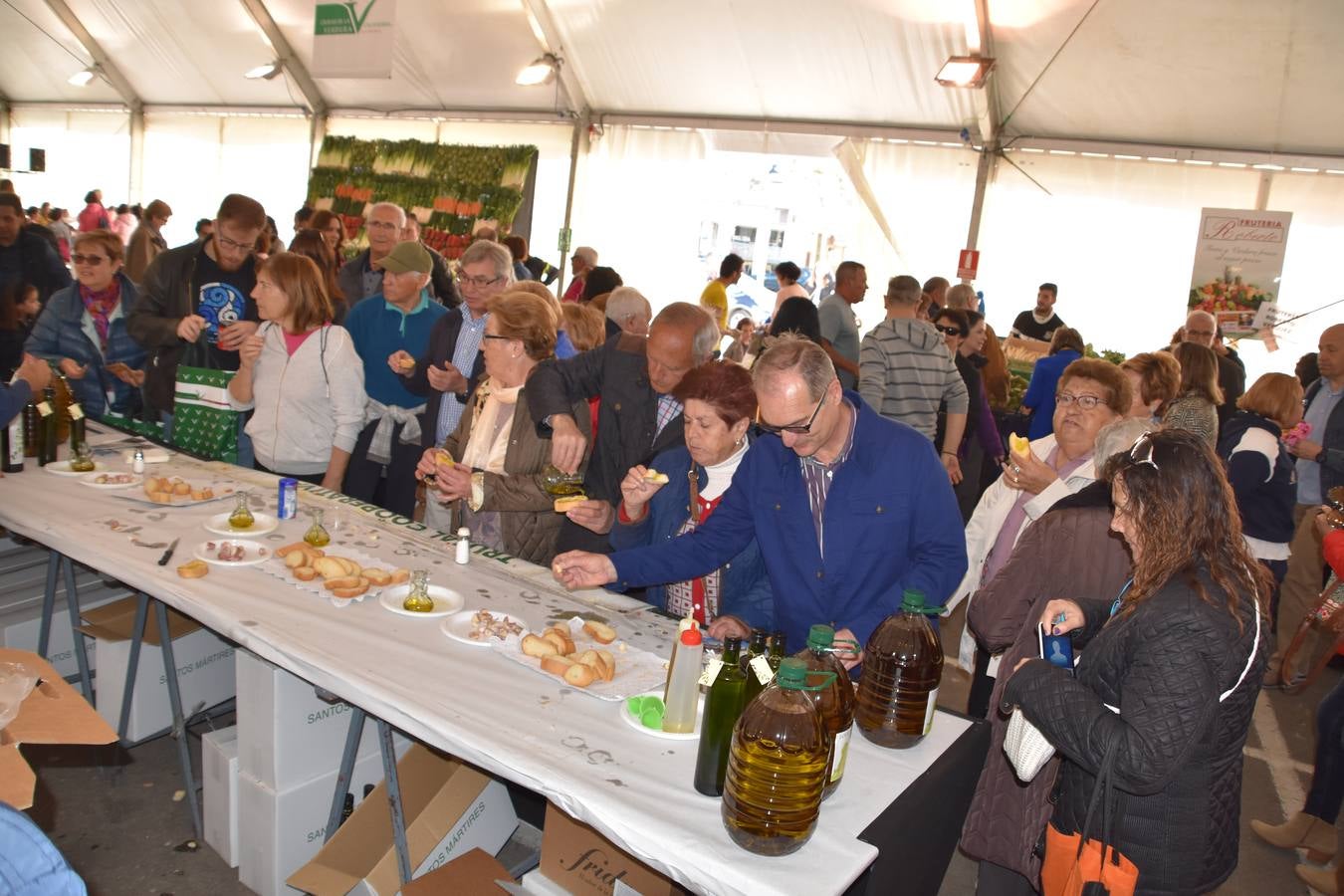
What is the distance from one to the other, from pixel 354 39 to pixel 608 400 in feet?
19.1

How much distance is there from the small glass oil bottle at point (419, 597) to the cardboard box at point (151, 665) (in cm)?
115

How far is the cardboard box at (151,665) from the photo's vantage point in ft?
9.70

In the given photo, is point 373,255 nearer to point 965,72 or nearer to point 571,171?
point 965,72

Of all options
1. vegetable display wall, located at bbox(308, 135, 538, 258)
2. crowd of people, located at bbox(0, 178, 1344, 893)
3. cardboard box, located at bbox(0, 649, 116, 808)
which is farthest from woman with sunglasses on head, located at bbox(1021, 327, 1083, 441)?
vegetable display wall, located at bbox(308, 135, 538, 258)

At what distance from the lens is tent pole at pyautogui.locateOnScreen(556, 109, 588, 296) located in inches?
400

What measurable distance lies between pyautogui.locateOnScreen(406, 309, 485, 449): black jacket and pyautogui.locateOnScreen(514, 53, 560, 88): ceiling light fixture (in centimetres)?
613

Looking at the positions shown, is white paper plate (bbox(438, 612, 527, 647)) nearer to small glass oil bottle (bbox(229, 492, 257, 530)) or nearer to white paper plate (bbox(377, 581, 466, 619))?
white paper plate (bbox(377, 581, 466, 619))

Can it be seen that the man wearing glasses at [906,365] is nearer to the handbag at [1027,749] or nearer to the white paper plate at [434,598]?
the white paper plate at [434,598]

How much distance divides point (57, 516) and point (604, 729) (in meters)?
2.01

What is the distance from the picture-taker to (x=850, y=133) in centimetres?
872

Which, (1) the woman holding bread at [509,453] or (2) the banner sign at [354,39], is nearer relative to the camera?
(1) the woman holding bread at [509,453]

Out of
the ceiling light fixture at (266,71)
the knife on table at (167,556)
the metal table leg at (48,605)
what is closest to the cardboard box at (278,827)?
the knife on table at (167,556)

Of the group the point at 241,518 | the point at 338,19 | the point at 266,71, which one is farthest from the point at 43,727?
the point at 266,71

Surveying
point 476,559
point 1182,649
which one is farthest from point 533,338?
point 1182,649
